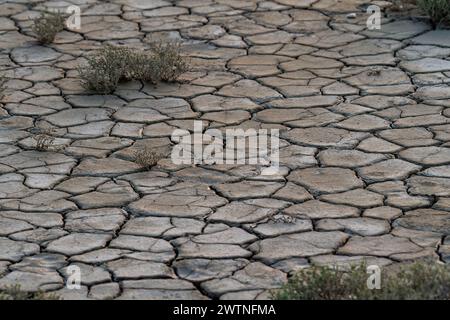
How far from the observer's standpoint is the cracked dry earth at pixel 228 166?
21.9 feet

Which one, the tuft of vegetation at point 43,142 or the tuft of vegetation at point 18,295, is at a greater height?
the tuft of vegetation at point 18,295

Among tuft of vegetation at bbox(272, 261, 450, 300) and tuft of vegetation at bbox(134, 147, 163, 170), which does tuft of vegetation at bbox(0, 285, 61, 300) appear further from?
tuft of vegetation at bbox(134, 147, 163, 170)

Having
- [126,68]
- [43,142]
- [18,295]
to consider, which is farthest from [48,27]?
[18,295]

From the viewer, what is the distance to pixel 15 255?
6.76m

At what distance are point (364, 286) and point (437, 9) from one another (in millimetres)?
4994

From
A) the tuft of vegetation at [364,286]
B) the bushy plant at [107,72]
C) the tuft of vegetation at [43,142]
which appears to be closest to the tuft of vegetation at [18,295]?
the tuft of vegetation at [364,286]

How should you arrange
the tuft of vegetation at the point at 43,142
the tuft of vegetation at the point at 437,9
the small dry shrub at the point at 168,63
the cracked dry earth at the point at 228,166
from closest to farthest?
1. the cracked dry earth at the point at 228,166
2. the tuft of vegetation at the point at 43,142
3. the small dry shrub at the point at 168,63
4. the tuft of vegetation at the point at 437,9

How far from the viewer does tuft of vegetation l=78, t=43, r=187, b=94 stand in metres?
9.24

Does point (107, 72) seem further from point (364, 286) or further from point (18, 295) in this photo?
point (364, 286)

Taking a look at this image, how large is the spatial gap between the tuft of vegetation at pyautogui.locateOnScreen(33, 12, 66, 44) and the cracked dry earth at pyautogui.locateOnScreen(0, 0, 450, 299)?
0.29 feet

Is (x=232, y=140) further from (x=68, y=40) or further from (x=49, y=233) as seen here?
(x=68, y=40)

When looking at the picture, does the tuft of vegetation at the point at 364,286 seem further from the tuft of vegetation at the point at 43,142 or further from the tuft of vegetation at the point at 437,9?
the tuft of vegetation at the point at 437,9

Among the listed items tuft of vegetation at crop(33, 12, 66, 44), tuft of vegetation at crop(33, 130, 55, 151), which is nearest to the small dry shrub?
tuft of vegetation at crop(33, 12, 66, 44)

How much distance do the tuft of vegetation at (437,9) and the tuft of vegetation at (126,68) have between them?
7.40 ft
